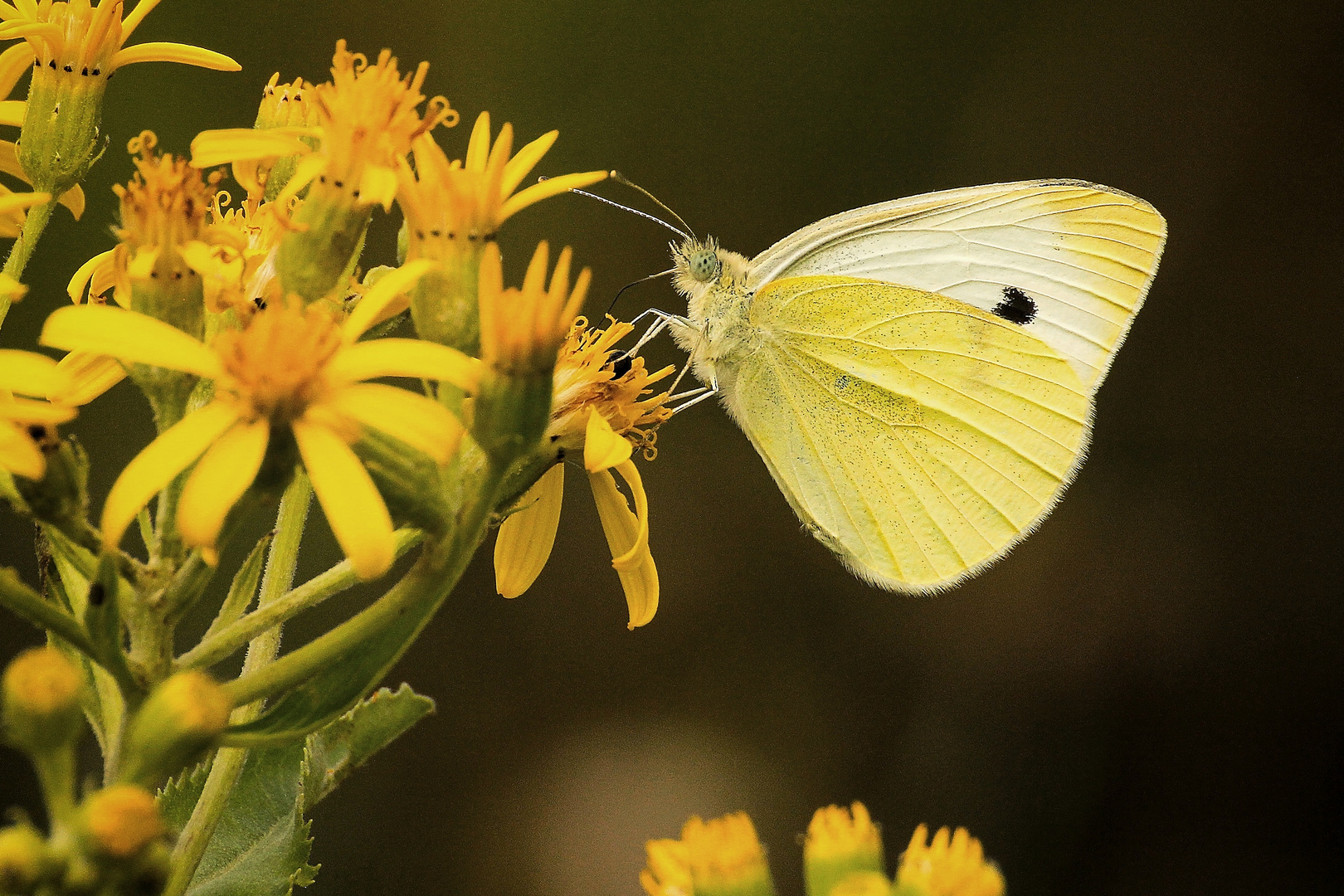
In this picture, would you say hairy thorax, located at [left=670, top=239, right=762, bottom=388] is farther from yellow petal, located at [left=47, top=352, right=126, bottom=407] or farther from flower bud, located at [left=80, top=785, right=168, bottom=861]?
flower bud, located at [left=80, top=785, right=168, bottom=861]

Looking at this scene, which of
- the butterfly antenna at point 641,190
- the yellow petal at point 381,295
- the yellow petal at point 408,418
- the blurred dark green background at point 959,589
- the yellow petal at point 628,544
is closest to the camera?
the yellow petal at point 408,418

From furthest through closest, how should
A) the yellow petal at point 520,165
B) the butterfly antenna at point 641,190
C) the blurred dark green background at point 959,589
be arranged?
the blurred dark green background at point 959,589, the butterfly antenna at point 641,190, the yellow petal at point 520,165

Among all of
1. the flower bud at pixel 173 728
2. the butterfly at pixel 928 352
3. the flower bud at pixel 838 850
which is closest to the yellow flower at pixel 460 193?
the flower bud at pixel 173 728

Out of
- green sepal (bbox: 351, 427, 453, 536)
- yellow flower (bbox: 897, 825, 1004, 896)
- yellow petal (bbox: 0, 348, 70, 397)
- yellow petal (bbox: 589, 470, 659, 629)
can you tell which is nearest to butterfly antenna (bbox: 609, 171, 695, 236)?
yellow petal (bbox: 589, 470, 659, 629)

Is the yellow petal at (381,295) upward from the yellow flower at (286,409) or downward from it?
upward

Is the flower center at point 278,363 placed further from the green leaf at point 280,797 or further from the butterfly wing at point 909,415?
the butterfly wing at point 909,415

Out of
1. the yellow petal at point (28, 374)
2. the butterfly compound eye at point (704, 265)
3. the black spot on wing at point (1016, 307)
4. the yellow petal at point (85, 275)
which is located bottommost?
the yellow petal at point (28, 374)

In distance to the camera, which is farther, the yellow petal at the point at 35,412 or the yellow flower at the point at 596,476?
the yellow flower at the point at 596,476
